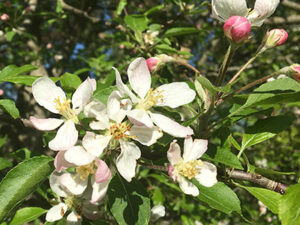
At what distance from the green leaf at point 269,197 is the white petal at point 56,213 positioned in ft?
2.29

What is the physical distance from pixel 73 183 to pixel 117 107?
0.89ft

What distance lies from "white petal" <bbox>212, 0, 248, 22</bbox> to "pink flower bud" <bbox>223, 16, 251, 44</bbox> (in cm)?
10

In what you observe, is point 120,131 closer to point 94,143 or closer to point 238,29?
point 94,143

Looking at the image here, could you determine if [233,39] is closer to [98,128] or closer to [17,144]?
[98,128]

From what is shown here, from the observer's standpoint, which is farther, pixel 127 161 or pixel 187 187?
pixel 187 187

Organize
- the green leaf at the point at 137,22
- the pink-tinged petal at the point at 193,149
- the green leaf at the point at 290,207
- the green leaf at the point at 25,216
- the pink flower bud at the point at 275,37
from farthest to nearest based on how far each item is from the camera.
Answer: the green leaf at the point at 137,22 < the green leaf at the point at 25,216 < the pink flower bud at the point at 275,37 < the pink-tinged petal at the point at 193,149 < the green leaf at the point at 290,207

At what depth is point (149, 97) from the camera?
1.03 meters

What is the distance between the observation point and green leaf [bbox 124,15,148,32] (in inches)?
78.4

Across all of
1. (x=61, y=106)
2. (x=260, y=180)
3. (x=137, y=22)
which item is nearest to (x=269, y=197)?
(x=260, y=180)

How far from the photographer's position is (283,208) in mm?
822

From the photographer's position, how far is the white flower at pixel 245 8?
1.07 m

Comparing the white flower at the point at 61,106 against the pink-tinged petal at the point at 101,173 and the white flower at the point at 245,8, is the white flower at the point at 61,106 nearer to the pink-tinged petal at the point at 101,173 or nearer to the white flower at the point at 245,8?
the pink-tinged petal at the point at 101,173

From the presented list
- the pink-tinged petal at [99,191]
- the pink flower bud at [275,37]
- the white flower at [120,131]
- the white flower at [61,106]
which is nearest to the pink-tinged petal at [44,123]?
the white flower at [61,106]

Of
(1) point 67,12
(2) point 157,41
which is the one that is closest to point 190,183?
(2) point 157,41
